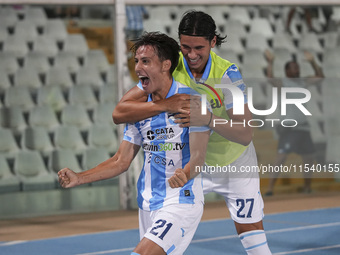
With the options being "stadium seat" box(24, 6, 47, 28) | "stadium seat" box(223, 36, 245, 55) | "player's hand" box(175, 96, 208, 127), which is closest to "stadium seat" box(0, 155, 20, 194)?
"stadium seat" box(24, 6, 47, 28)

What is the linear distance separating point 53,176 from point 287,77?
3708 millimetres

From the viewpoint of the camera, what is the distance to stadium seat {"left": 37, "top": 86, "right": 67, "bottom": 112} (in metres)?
9.87

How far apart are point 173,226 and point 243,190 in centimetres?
117

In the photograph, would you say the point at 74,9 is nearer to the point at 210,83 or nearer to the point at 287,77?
the point at 287,77

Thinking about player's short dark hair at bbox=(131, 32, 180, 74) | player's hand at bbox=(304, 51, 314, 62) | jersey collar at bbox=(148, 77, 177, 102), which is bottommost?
player's hand at bbox=(304, 51, 314, 62)

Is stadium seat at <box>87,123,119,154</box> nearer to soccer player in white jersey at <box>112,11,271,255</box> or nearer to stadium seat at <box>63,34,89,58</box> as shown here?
stadium seat at <box>63,34,89,58</box>

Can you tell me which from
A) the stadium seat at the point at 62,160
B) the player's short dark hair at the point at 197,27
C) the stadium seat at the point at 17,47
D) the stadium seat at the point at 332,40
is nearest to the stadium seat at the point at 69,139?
the stadium seat at the point at 62,160

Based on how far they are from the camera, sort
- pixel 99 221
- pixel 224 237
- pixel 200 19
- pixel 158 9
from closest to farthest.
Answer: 1. pixel 200 19
2. pixel 224 237
3. pixel 99 221
4. pixel 158 9

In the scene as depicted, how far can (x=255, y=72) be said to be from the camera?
11586 millimetres

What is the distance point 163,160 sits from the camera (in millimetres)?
3588

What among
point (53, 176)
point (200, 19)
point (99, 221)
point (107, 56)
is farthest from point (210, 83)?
point (107, 56)

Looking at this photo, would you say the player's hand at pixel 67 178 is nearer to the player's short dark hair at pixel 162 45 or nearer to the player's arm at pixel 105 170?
the player's arm at pixel 105 170

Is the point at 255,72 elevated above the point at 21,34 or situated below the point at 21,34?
below

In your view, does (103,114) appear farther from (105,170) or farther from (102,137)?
(105,170)
